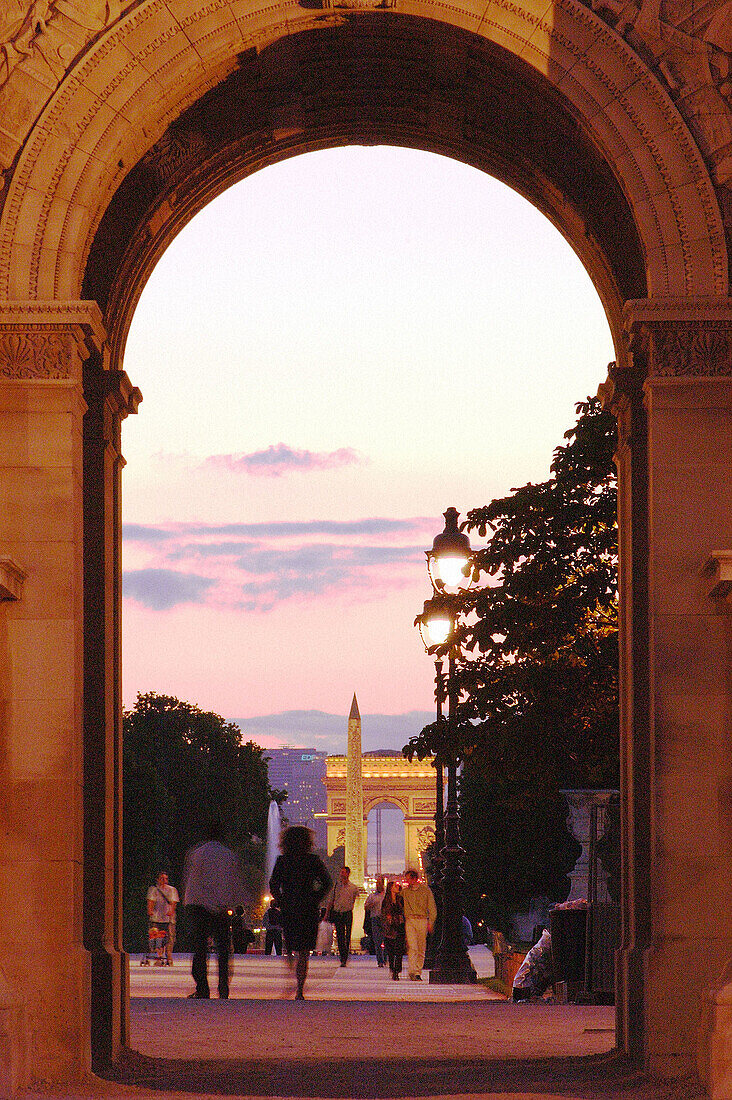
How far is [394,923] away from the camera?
34.7 m

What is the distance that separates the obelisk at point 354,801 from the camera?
118438mm

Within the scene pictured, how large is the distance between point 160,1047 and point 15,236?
26.3ft

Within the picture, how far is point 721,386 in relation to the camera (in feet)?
57.1

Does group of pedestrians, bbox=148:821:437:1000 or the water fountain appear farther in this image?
the water fountain

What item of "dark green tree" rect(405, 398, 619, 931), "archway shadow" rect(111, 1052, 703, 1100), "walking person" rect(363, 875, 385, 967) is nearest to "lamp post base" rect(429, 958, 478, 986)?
"dark green tree" rect(405, 398, 619, 931)

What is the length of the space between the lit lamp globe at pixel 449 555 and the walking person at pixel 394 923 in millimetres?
6240

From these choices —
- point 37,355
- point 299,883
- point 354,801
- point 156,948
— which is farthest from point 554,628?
point 354,801

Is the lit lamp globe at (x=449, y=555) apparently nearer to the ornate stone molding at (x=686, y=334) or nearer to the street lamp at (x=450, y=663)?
the street lamp at (x=450, y=663)

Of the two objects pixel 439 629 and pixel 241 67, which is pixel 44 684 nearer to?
pixel 241 67

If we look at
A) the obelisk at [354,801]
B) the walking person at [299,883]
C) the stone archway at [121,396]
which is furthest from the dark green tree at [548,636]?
the obelisk at [354,801]

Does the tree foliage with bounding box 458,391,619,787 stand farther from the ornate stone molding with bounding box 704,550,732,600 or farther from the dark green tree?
the ornate stone molding with bounding box 704,550,732,600

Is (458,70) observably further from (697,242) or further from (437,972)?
(437,972)

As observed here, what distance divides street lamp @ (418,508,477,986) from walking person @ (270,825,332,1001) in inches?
284

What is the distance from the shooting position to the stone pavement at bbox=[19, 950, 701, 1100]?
52.5 ft
